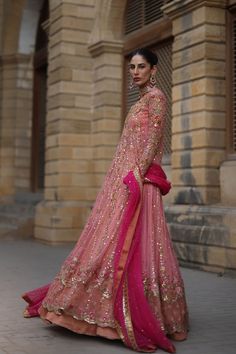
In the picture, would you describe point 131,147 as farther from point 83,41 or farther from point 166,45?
point 83,41

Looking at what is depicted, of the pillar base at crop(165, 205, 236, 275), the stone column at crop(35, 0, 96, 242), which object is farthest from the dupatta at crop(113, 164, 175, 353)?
the stone column at crop(35, 0, 96, 242)

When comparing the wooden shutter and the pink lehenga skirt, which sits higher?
the wooden shutter

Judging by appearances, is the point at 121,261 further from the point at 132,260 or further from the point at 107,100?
the point at 107,100

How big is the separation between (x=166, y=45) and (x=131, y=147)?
6.62 m

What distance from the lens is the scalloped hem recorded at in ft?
13.4

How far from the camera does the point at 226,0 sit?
8.80 m

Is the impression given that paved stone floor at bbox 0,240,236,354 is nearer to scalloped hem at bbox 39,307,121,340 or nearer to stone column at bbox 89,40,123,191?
scalloped hem at bbox 39,307,121,340

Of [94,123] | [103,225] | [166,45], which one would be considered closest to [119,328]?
[103,225]

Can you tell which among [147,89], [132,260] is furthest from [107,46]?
[132,260]

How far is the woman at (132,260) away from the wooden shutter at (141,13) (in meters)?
6.94

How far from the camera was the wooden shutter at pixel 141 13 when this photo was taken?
11.1 meters

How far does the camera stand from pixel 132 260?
422cm

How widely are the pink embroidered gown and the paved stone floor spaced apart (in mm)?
139

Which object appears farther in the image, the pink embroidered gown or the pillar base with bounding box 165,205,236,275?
the pillar base with bounding box 165,205,236,275
